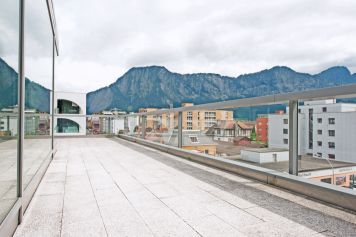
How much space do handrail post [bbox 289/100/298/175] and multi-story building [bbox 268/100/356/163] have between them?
0.14 feet

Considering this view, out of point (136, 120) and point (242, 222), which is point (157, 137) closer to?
point (136, 120)

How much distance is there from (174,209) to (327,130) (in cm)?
173

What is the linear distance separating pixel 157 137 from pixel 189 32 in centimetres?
2383

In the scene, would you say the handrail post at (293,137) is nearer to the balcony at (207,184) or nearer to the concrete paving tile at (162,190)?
the balcony at (207,184)

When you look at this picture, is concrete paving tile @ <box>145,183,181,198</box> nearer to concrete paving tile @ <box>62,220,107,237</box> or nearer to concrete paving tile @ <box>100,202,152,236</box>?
concrete paving tile @ <box>100,202,152,236</box>

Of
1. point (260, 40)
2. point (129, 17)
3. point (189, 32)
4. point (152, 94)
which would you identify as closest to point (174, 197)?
point (129, 17)

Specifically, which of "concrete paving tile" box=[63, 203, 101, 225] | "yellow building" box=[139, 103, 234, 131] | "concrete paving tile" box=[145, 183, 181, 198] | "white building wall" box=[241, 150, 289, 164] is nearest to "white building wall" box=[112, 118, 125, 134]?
"yellow building" box=[139, 103, 234, 131]

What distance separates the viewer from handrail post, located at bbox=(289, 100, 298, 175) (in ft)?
8.79

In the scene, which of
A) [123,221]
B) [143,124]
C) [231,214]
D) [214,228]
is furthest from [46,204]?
[143,124]

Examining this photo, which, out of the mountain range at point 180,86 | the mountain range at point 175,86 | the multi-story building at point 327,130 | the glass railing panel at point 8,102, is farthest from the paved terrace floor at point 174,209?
the mountain range at point 175,86

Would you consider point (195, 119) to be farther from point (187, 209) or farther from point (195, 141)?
point (187, 209)

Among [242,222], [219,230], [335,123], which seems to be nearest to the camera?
[219,230]

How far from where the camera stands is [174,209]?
206 centimetres

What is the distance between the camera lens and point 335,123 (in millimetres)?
2281
